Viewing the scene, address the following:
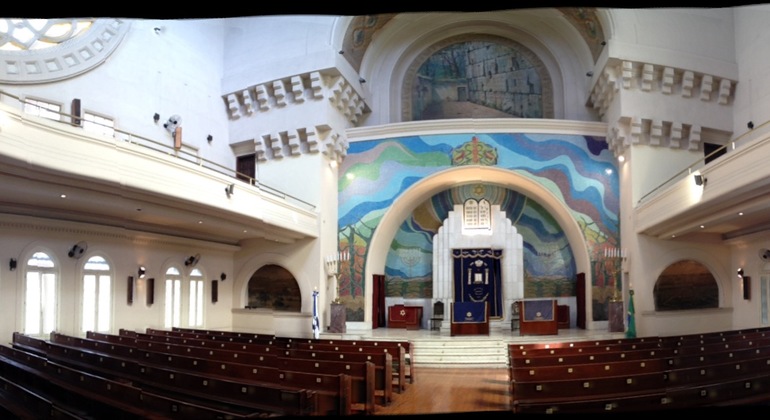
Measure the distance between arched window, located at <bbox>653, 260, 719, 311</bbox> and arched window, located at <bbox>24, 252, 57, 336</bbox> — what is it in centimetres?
1349

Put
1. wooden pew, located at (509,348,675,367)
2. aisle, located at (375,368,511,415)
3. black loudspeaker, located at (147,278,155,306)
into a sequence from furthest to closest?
black loudspeaker, located at (147,278,155,306), wooden pew, located at (509,348,675,367), aisle, located at (375,368,511,415)

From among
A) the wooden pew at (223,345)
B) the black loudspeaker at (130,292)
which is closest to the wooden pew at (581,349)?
the wooden pew at (223,345)

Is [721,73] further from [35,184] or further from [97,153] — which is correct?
[35,184]

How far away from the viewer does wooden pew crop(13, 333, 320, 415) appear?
17.9 ft

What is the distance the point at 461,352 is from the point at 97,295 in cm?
782

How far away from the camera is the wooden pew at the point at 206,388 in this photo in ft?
17.9

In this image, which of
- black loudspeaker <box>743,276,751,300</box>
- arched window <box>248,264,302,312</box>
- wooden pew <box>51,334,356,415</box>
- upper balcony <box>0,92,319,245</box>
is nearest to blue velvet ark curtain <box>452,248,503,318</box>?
arched window <box>248,264,302,312</box>

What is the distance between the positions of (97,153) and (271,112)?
815cm

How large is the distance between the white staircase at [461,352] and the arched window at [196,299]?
605cm

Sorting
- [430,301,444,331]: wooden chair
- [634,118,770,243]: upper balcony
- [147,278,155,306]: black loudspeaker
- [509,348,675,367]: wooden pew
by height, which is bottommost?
[430,301,444,331]: wooden chair

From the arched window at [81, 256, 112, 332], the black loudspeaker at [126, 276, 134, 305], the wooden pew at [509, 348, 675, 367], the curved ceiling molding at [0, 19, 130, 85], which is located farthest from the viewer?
the black loudspeaker at [126, 276, 134, 305]

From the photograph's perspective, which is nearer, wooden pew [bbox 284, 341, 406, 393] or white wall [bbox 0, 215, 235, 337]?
wooden pew [bbox 284, 341, 406, 393]

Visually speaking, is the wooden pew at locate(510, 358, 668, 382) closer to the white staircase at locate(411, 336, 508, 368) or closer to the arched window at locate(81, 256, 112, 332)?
the white staircase at locate(411, 336, 508, 368)

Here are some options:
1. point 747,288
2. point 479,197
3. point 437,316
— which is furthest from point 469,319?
point 747,288
